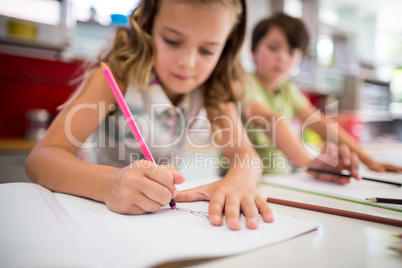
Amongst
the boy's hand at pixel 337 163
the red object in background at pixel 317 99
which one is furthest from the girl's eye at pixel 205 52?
the red object in background at pixel 317 99

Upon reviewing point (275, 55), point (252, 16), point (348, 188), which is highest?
point (252, 16)

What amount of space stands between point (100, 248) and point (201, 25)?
1.48 feet

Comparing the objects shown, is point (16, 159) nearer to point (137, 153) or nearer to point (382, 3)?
point (137, 153)

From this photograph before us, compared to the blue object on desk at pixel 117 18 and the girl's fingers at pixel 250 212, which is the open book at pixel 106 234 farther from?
the blue object on desk at pixel 117 18

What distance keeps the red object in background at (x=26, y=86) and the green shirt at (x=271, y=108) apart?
950 millimetres

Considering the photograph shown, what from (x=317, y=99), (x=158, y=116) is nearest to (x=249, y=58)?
(x=317, y=99)

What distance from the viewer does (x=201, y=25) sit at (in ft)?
1.75

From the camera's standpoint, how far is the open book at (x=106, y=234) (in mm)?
188

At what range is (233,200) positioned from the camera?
323 millimetres

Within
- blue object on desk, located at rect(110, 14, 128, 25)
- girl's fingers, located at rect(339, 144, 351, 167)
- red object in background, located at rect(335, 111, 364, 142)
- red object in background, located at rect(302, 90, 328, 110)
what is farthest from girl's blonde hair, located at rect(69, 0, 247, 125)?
red object in background, located at rect(302, 90, 328, 110)

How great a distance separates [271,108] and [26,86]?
3.93 feet

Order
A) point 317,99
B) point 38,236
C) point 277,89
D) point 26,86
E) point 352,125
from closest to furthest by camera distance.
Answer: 1. point 38,236
2. point 277,89
3. point 26,86
4. point 352,125
5. point 317,99

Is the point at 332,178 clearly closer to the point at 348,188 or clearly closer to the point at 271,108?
the point at 348,188

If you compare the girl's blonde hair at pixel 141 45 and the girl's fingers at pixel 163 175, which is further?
the girl's blonde hair at pixel 141 45
